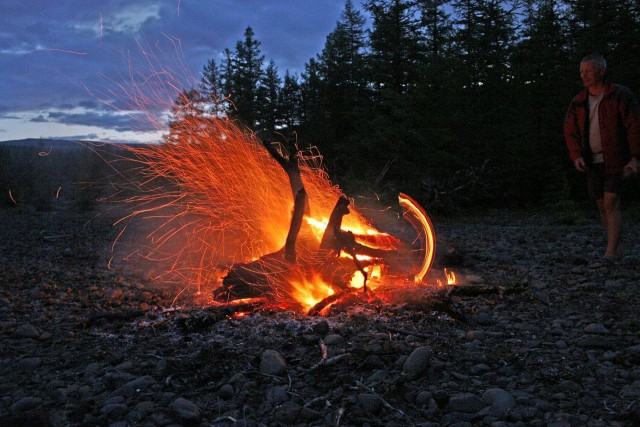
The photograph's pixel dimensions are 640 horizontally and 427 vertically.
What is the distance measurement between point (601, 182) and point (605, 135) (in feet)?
2.02

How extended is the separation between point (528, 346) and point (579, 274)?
8.71 ft

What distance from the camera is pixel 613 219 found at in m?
6.02

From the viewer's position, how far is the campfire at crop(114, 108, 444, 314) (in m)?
4.90

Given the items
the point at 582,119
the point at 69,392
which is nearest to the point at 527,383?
the point at 69,392

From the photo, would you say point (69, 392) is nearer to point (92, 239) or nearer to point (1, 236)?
point (92, 239)

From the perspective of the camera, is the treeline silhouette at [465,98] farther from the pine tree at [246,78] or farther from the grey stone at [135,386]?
the grey stone at [135,386]

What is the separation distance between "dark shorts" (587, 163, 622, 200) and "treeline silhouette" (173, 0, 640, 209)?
709 centimetres

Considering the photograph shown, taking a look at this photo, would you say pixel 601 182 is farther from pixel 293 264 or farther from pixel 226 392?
pixel 226 392

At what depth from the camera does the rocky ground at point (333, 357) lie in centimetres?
267

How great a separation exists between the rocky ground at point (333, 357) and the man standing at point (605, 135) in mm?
904

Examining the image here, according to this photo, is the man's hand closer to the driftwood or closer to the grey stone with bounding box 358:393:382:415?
the driftwood

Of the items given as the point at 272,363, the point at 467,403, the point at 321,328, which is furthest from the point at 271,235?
the point at 467,403

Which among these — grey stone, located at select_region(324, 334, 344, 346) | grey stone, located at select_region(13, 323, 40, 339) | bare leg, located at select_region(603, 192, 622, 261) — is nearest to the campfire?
grey stone, located at select_region(324, 334, 344, 346)

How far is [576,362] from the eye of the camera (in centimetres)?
317
